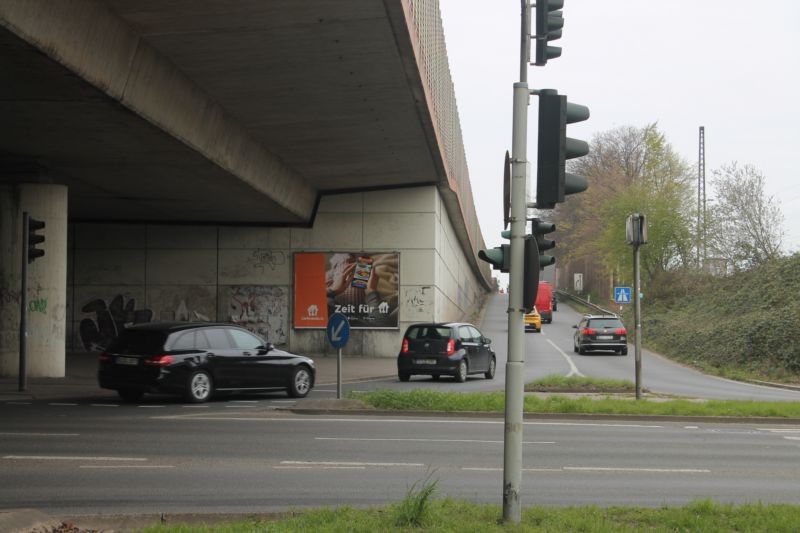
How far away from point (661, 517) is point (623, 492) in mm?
2199

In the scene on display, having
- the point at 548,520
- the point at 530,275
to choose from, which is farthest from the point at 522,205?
the point at 548,520

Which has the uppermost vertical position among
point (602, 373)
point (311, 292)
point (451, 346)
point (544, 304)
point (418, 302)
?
point (311, 292)

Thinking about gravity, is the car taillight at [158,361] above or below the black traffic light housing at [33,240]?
below

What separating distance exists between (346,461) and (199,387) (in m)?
8.73

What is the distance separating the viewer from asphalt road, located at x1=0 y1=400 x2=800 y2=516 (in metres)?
9.41

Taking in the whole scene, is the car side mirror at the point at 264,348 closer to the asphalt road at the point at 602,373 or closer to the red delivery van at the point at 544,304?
the asphalt road at the point at 602,373

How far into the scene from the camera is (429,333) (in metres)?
27.3

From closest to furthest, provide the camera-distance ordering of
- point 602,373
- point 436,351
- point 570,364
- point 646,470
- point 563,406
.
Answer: point 646,470
point 563,406
point 436,351
point 602,373
point 570,364

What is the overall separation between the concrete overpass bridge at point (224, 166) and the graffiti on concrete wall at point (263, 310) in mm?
66

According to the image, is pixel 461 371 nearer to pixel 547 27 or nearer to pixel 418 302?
pixel 418 302

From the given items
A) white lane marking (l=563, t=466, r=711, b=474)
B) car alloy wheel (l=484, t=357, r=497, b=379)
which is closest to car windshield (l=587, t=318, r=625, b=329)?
car alloy wheel (l=484, t=357, r=497, b=379)

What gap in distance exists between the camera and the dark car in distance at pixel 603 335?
1699 inches

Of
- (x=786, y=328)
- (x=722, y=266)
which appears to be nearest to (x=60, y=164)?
(x=786, y=328)

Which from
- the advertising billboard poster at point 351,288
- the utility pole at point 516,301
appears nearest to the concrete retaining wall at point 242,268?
the advertising billboard poster at point 351,288
